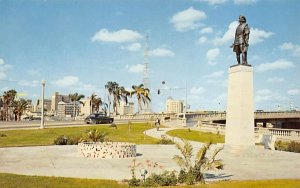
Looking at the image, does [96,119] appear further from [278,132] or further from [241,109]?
[241,109]

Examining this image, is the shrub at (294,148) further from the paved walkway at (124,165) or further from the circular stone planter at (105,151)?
the circular stone planter at (105,151)

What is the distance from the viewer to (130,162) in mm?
18438

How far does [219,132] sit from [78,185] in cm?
3613

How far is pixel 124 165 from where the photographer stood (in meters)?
17.3

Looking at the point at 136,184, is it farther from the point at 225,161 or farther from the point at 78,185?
the point at 225,161

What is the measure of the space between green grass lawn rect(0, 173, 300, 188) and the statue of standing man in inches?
411

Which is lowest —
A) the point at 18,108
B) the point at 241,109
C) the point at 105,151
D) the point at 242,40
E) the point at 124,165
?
the point at 124,165

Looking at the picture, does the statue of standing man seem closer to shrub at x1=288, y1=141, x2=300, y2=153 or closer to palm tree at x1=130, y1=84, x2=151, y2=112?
shrub at x1=288, y1=141, x2=300, y2=153

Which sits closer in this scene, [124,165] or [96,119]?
[124,165]

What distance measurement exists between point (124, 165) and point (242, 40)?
35.1 feet

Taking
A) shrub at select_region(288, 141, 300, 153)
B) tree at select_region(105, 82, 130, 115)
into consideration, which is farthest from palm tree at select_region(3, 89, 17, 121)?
shrub at select_region(288, 141, 300, 153)

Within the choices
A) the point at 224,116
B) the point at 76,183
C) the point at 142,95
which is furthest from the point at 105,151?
the point at 142,95

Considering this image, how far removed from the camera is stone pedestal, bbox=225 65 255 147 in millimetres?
21641

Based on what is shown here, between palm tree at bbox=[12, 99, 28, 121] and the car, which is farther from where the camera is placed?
palm tree at bbox=[12, 99, 28, 121]
